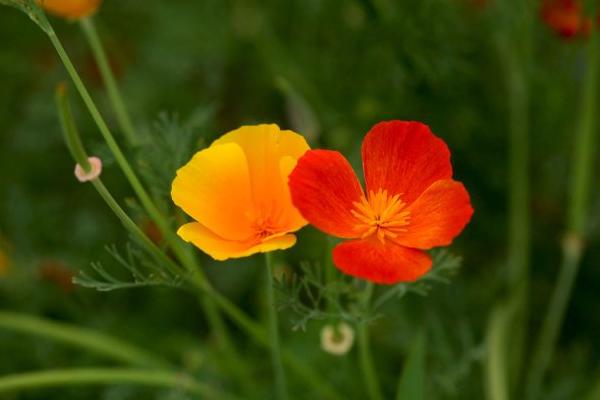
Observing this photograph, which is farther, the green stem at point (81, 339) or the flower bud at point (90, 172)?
the green stem at point (81, 339)

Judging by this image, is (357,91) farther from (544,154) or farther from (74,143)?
Result: (74,143)

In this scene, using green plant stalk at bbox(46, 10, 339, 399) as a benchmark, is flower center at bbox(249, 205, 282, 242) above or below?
below

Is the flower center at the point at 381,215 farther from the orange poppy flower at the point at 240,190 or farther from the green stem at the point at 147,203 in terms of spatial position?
the green stem at the point at 147,203

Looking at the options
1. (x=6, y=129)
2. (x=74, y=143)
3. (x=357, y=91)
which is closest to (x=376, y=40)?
(x=357, y=91)

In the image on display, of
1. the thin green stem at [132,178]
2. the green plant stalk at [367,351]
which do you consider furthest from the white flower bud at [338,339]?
the thin green stem at [132,178]

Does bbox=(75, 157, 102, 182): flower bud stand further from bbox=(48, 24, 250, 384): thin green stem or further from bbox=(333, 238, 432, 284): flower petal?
bbox=(333, 238, 432, 284): flower petal

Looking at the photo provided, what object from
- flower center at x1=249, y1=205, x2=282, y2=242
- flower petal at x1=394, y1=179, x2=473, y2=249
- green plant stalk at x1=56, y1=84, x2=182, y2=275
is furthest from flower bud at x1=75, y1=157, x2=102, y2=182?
flower petal at x1=394, y1=179, x2=473, y2=249

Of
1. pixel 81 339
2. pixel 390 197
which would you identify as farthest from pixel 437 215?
pixel 81 339
